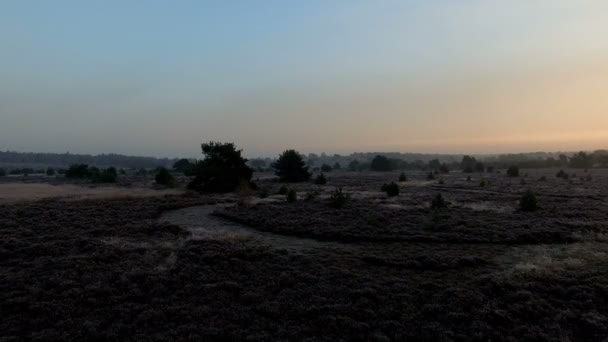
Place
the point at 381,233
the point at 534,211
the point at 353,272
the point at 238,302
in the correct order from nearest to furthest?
the point at 238,302 → the point at 353,272 → the point at 381,233 → the point at 534,211

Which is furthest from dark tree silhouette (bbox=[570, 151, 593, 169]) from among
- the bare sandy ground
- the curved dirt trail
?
the curved dirt trail

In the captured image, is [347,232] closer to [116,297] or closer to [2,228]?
[116,297]

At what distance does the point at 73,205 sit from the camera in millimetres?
24734

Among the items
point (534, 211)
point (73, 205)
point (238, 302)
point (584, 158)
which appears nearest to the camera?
point (238, 302)

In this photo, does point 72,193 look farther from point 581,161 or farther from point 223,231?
point 581,161

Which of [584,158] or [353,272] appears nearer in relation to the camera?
[353,272]

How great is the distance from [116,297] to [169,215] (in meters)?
13.3

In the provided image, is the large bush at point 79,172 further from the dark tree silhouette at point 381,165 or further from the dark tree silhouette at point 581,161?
the dark tree silhouette at point 581,161

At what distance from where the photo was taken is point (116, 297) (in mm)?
9906

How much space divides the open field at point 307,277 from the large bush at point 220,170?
15672 millimetres

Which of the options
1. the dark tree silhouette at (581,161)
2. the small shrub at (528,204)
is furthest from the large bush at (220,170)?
the dark tree silhouette at (581,161)

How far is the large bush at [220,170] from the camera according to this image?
121 ft

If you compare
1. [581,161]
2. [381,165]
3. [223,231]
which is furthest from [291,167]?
[581,161]

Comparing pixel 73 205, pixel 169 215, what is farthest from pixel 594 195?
pixel 73 205
